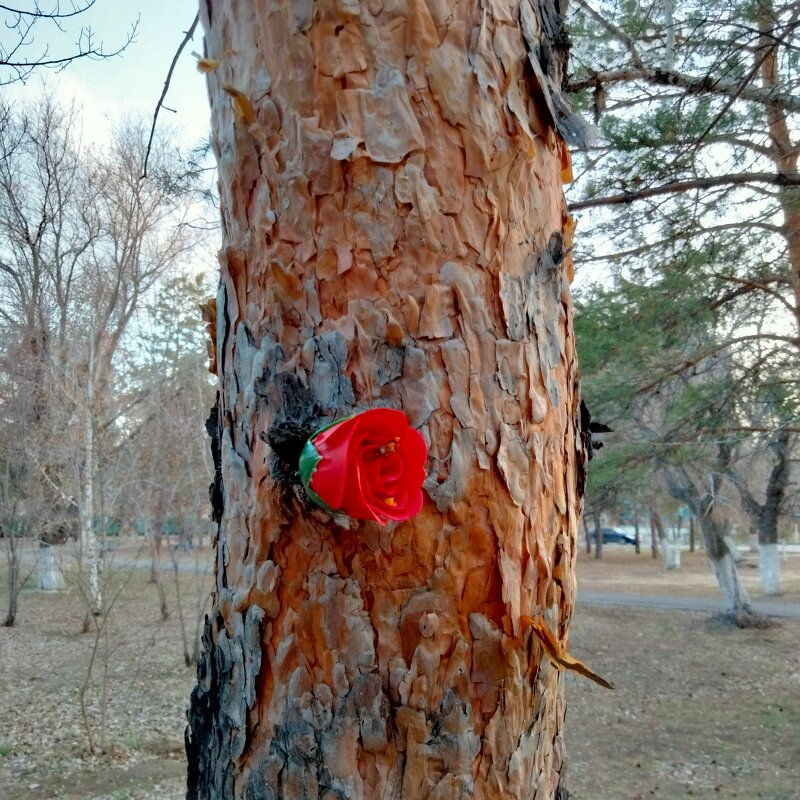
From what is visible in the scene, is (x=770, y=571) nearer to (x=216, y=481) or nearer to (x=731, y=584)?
(x=731, y=584)

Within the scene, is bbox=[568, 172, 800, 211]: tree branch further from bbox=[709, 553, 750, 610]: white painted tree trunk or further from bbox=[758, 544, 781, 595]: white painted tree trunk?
bbox=[758, 544, 781, 595]: white painted tree trunk

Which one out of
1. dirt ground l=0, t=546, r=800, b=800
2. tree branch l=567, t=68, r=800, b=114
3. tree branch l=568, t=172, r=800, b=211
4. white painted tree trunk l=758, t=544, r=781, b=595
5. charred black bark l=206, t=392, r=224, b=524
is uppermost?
tree branch l=567, t=68, r=800, b=114

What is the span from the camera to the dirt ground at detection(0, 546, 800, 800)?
541cm

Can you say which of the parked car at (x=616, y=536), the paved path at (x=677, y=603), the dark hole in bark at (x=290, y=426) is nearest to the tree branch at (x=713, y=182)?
the dark hole in bark at (x=290, y=426)

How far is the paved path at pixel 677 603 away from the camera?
12.9m

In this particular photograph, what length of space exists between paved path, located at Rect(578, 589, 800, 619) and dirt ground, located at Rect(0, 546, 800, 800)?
112cm

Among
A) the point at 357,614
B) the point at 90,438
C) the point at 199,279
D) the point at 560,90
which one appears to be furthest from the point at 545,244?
the point at 199,279

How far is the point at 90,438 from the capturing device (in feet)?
30.6

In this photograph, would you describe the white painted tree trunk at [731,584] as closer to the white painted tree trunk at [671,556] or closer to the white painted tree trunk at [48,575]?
the white painted tree trunk at [671,556]

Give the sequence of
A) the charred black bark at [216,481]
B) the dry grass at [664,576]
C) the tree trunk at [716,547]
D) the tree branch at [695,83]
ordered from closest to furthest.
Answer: the charred black bark at [216,481], the tree branch at [695,83], the tree trunk at [716,547], the dry grass at [664,576]

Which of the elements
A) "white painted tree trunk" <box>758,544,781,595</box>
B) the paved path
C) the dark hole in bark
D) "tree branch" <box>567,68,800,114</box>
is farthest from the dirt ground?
the dark hole in bark

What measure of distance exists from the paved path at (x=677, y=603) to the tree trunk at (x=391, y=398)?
13157 mm

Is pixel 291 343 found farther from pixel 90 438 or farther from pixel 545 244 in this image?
pixel 90 438

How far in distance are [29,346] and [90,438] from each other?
13.1ft
